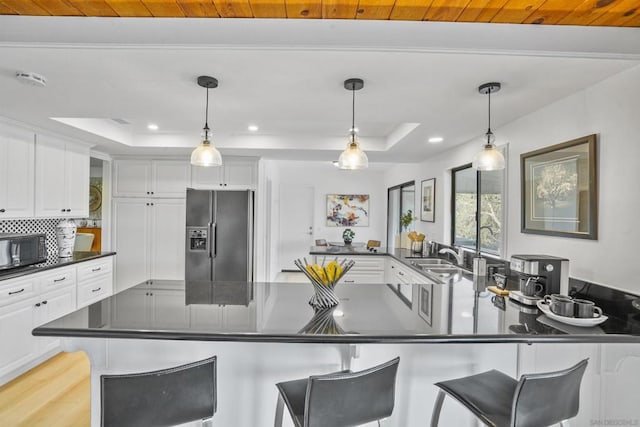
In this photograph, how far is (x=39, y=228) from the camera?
11.8 feet

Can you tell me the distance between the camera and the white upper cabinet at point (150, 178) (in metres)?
4.52

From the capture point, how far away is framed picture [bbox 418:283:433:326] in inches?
63.5

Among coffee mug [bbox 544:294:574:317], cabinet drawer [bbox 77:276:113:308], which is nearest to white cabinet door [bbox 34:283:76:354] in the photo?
cabinet drawer [bbox 77:276:113:308]

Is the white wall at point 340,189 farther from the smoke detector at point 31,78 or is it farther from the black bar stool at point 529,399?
the black bar stool at point 529,399

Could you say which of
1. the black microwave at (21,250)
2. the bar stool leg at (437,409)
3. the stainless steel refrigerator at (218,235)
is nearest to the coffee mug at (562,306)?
the bar stool leg at (437,409)

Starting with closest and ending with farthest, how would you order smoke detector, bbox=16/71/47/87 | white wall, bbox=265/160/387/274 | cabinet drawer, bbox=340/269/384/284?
smoke detector, bbox=16/71/47/87 → cabinet drawer, bbox=340/269/384/284 → white wall, bbox=265/160/387/274

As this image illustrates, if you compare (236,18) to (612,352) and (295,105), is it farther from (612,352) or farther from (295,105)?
(612,352)

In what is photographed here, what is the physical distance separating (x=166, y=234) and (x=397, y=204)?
4.19 metres

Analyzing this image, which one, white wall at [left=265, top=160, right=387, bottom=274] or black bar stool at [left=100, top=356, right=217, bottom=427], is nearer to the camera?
black bar stool at [left=100, top=356, right=217, bottom=427]

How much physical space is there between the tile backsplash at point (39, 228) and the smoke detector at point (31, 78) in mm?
1922

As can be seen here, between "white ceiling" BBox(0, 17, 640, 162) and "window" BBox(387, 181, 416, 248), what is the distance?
2.97 meters

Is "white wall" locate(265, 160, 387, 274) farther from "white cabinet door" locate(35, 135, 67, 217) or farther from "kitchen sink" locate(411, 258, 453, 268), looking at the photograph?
"white cabinet door" locate(35, 135, 67, 217)

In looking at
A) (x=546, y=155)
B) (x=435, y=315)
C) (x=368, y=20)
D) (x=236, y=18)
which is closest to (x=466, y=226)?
(x=546, y=155)

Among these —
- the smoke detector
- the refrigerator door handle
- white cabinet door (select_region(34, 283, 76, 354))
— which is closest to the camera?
the smoke detector
